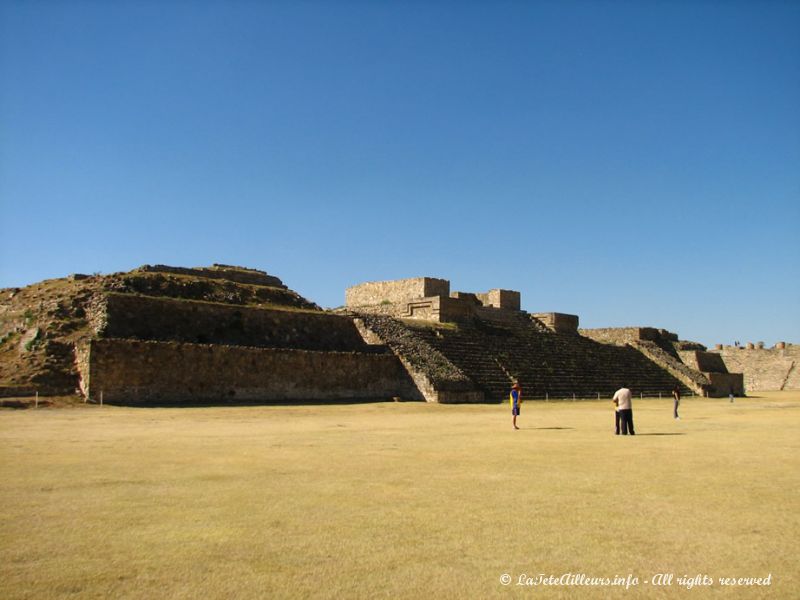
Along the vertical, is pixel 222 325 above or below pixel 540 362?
above

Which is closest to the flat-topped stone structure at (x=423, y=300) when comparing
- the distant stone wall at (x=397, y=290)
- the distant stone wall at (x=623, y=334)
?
the distant stone wall at (x=397, y=290)

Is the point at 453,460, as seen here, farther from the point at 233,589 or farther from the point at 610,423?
the point at 610,423

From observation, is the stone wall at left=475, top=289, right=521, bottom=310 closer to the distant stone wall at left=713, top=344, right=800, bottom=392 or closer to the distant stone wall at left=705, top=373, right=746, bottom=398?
the distant stone wall at left=705, top=373, right=746, bottom=398

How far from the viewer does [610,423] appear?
17625 millimetres

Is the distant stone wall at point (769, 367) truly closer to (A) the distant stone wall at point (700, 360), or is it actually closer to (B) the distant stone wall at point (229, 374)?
(A) the distant stone wall at point (700, 360)

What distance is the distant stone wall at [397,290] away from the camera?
36000 millimetres

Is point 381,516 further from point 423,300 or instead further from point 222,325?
point 423,300

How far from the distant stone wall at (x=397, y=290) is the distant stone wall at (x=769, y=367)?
23.2 metres

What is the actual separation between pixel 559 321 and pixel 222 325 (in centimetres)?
1984

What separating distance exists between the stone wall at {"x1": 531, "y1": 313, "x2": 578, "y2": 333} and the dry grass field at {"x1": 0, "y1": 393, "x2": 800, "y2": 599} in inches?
1002

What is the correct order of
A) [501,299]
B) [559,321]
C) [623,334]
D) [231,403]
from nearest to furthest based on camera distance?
[231,403] → [559,321] → [501,299] → [623,334]

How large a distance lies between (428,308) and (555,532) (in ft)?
91.9

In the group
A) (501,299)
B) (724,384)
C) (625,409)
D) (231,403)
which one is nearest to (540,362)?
(501,299)

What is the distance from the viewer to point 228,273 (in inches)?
1248
